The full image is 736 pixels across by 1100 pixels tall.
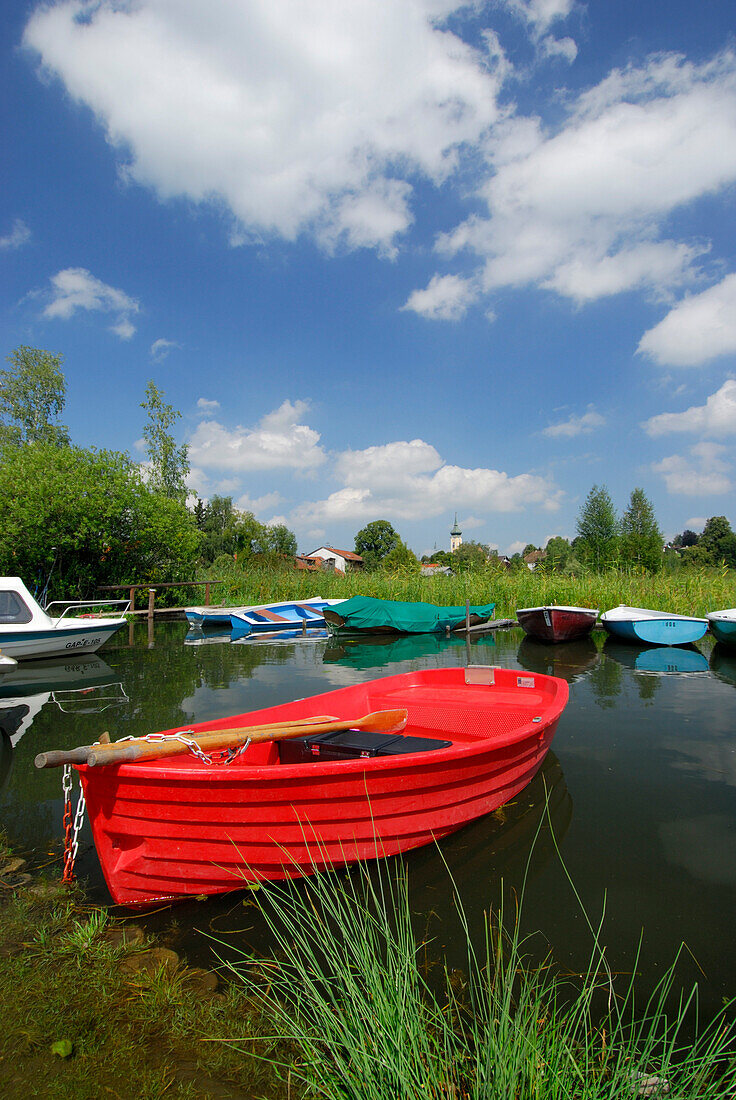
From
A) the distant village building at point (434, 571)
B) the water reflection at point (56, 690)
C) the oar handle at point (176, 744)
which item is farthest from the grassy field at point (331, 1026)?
the distant village building at point (434, 571)

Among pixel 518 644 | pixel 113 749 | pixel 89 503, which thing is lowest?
pixel 518 644

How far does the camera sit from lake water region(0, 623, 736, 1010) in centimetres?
315

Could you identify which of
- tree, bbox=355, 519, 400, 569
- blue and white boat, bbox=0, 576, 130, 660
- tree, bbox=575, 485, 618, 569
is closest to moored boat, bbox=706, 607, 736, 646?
blue and white boat, bbox=0, 576, 130, 660

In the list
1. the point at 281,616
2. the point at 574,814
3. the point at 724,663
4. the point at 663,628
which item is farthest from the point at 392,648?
the point at 574,814

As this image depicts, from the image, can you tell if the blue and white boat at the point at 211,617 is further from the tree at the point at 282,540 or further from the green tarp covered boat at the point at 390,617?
the tree at the point at 282,540

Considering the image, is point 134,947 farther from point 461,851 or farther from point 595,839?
point 595,839

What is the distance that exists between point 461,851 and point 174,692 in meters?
6.57

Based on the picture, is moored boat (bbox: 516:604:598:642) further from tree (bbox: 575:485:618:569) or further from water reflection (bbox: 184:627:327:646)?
tree (bbox: 575:485:618:569)

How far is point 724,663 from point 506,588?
11.0 metres

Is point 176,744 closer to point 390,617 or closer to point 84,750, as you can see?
point 84,750

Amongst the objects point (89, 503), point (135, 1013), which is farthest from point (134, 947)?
point (89, 503)

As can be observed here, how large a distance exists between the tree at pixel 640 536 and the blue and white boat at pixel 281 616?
2099cm

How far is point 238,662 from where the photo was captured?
12984mm

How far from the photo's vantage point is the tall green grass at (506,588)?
61.4 ft
